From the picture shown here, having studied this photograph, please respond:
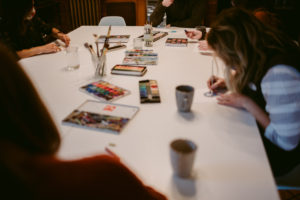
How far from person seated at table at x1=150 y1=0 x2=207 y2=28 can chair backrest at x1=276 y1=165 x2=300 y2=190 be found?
2.21 m

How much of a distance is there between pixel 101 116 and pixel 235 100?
588mm

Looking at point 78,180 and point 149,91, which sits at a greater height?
point 78,180

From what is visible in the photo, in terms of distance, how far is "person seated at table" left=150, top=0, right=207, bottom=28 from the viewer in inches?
118

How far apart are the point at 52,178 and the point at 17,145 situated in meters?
0.08

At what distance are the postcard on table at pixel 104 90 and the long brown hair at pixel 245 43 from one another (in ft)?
1.63

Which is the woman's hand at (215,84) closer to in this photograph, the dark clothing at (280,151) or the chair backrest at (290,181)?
the dark clothing at (280,151)

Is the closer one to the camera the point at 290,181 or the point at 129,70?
the point at 290,181

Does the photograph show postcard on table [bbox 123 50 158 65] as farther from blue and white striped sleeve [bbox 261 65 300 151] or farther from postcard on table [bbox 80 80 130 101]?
blue and white striped sleeve [bbox 261 65 300 151]

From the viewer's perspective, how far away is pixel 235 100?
118cm

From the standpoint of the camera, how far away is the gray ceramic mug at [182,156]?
759 millimetres

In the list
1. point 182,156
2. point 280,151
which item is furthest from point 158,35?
point 182,156

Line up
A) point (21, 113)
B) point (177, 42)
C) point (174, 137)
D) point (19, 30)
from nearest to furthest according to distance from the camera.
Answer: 1. point (21, 113)
2. point (174, 137)
3. point (19, 30)
4. point (177, 42)

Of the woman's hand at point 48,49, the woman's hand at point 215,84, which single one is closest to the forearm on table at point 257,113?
the woman's hand at point 215,84

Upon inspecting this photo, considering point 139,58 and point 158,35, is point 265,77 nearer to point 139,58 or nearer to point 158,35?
Answer: point 139,58
